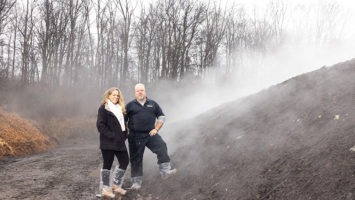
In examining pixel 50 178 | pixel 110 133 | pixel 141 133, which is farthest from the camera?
pixel 50 178

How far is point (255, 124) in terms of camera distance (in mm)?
7512

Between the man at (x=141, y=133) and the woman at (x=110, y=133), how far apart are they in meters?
0.46

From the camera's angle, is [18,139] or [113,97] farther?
[18,139]

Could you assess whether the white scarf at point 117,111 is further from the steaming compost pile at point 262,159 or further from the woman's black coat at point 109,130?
the steaming compost pile at point 262,159

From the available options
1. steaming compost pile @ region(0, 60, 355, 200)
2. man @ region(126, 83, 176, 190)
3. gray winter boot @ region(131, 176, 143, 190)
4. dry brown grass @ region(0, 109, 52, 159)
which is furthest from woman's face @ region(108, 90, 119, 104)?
dry brown grass @ region(0, 109, 52, 159)

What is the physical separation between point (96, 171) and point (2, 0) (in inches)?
722

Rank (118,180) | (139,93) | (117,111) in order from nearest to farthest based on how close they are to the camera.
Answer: (117,111)
(118,180)
(139,93)

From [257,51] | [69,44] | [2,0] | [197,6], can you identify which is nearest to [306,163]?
[2,0]

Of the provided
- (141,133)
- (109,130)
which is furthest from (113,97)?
(141,133)

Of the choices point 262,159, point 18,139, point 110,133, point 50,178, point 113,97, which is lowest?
point 18,139

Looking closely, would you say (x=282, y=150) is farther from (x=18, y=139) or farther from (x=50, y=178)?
(x=18, y=139)

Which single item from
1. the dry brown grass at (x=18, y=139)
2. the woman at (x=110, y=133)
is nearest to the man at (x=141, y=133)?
the woman at (x=110, y=133)

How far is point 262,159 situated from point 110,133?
2.50 meters

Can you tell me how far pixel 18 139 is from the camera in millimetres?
13398
